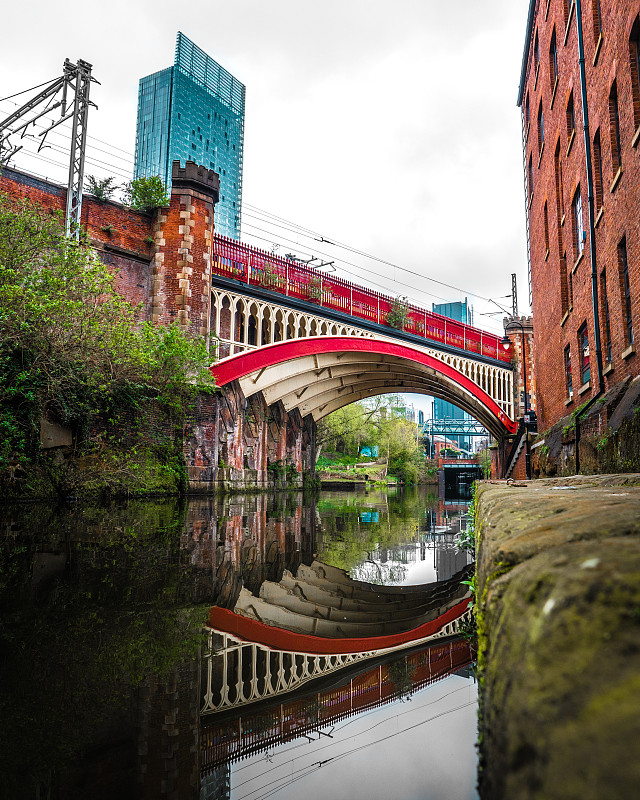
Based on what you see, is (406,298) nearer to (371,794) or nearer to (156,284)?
(156,284)

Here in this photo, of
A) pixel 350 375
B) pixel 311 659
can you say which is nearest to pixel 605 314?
pixel 311 659

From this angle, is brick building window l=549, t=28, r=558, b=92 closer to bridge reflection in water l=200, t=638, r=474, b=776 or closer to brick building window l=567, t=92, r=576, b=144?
brick building window l=567, t=92, r=576, b=144

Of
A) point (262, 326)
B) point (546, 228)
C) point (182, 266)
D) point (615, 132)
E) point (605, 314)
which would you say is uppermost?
point (546, 228)

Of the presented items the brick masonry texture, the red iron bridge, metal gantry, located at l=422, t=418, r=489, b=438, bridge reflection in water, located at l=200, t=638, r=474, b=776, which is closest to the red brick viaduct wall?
the brick masonry texture

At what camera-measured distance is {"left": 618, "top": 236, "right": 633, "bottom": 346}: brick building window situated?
28.2ft

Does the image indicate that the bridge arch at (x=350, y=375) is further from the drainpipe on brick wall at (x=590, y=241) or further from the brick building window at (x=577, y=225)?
the drainpipe on brick wall at (x=590, y=241)

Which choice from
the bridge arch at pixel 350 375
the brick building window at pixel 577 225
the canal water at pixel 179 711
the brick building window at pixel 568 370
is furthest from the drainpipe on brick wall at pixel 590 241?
the bridge arch at pixel 350 375

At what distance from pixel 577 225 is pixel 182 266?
34.9 ft

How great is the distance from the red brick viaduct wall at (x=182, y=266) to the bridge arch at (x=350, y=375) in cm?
137

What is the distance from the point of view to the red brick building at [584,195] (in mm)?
8156

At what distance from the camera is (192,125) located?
12712 centimetres

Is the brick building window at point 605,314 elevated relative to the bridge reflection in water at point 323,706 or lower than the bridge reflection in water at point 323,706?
elevated

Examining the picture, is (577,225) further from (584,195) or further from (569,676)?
(569,676)

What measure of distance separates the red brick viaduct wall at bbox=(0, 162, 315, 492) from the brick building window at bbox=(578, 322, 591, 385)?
9.69 meters
